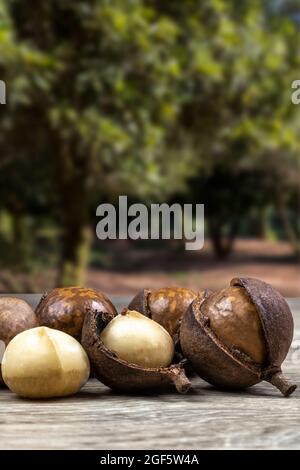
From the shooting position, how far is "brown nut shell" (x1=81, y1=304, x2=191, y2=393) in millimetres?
715

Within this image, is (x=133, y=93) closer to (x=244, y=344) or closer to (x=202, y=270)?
(x=244, y=344)

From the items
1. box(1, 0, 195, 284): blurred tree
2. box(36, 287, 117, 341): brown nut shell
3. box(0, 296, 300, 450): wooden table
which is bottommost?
box(0, 296, 300, 450): wooden table

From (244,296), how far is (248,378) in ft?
0.28

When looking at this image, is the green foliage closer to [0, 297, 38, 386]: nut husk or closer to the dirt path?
the dirt path

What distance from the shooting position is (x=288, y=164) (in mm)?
4750

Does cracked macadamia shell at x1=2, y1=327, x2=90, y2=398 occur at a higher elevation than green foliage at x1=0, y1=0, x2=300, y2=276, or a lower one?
lower

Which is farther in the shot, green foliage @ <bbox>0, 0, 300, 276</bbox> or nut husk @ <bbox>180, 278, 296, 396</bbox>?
green foliage @ <bbox>0, 0, 300, 276</bbox>

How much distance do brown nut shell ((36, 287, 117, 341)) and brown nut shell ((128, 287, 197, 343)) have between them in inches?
1.8

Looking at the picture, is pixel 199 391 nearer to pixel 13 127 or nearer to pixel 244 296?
pixel 244 296

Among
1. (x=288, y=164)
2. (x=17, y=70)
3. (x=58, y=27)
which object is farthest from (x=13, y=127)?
(x=288, y=164)

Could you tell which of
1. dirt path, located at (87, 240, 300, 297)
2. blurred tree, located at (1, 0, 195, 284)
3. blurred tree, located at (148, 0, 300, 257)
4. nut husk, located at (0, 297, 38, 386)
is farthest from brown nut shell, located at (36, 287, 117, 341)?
dirt path, located at (87, 240, 300, 297)

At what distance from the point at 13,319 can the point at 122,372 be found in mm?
146

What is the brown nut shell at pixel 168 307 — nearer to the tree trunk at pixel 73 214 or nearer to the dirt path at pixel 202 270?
the tree trunk at pixel 73 214

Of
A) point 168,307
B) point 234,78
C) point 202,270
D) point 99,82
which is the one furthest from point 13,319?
point 202,270
